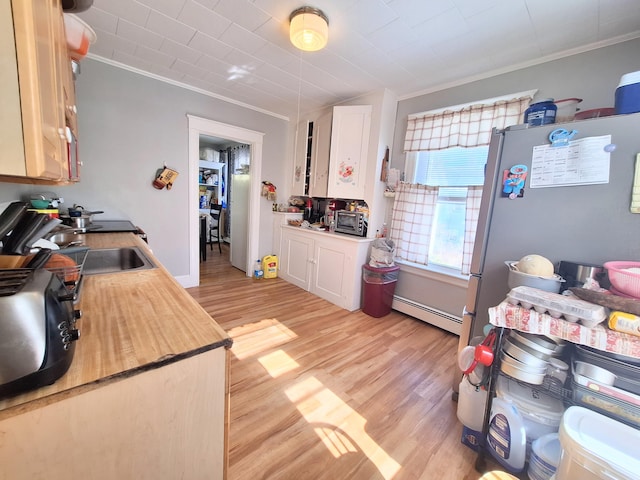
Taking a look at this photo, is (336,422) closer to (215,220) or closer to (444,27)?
(444,27)

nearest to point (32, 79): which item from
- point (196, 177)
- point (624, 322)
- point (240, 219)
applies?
point (624, 322)

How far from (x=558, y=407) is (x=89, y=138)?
13.2 feet

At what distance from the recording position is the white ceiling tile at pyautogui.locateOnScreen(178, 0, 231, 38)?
5.61ft

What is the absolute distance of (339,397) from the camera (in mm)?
1635

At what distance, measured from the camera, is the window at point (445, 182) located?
2250 millimetres

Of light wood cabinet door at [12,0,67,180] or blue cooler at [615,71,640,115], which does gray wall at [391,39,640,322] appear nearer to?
blue cooler at [615,71,640,115]

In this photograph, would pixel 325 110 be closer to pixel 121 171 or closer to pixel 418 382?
pixel 121 171

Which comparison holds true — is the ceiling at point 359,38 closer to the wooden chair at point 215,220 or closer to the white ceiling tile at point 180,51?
the white ceiling tile at point 180,51

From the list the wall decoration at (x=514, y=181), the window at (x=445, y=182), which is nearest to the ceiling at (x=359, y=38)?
the window at (x=445, y=182)

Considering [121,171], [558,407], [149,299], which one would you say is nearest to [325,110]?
[121,171]

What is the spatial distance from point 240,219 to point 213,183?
2.71 metres

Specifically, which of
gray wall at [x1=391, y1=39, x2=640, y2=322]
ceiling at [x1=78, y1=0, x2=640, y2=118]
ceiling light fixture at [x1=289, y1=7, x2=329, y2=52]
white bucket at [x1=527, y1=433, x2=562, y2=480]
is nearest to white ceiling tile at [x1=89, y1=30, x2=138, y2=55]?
ceiling at [x1=78, y1=0, x2=640, y2=118]

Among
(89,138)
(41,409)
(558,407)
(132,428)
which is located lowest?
(558,407)

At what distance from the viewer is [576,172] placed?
115cm
